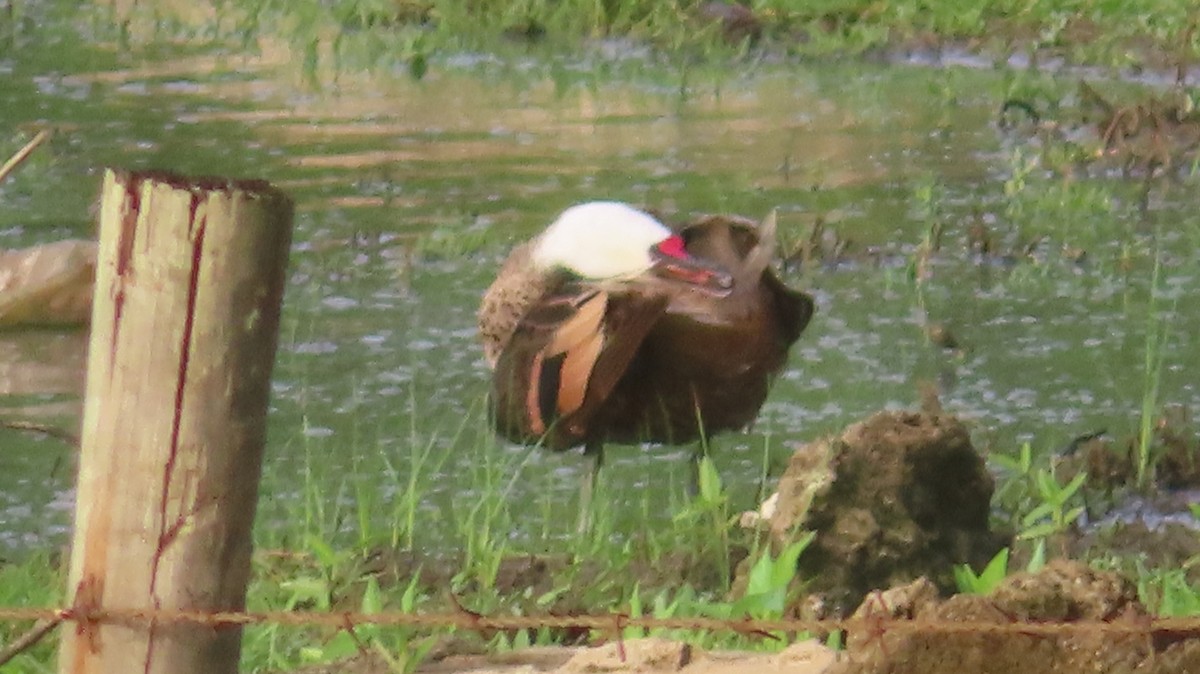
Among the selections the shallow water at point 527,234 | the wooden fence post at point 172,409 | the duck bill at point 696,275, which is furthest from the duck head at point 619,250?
the wooden fence post at point 172,409

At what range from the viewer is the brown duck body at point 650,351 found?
5.03 meters

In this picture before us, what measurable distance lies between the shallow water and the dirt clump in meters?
0.67

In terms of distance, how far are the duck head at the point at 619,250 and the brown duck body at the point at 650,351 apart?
3cm

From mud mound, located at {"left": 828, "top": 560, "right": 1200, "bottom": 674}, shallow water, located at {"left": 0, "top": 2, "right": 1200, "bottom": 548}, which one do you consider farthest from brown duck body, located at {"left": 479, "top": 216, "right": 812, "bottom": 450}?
mud mound, located at {"left": 828, "top": 560, "right": 1200, "bottom": 674}

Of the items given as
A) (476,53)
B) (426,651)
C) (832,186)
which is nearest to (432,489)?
(426,651)

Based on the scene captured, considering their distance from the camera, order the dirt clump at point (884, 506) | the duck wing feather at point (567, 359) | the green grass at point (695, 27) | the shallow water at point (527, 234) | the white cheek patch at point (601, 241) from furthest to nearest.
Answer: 1. the green grass at point (695, 27)
2. the shallow water at point (527, 234)
3. the white cheek patch at point (601, 241)
4. the duck wing feather at point (567, 359)
5. the dirt clump at point (884, 506)

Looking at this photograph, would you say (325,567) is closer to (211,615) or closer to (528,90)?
(211,615)

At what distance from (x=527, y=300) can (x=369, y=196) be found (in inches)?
130

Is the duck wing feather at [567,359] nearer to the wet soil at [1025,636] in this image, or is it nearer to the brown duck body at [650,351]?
the brown duck body at [650,351]

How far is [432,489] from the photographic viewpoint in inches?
210

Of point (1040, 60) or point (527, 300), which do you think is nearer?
point (527, 300)

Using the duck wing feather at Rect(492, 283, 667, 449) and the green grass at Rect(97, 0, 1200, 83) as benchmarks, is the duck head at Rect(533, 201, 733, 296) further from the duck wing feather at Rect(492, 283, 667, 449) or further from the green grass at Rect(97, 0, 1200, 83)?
the green grass at Rect(97, 0, 1200, 83)

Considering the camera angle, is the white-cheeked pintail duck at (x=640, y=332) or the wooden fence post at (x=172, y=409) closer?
the wooden fence post at (x=172, y=409)

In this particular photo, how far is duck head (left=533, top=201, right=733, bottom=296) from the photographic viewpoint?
16.7 feet
